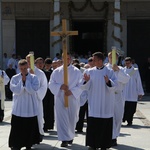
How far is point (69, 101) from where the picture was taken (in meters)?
9.46

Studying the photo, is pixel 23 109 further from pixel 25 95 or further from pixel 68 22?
pixel 68 22

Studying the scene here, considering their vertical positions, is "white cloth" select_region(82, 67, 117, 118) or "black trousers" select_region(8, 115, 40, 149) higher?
"white cloth" select_region(82, 67, 117, 118)

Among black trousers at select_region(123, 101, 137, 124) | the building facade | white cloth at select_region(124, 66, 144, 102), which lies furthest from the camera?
the building facade

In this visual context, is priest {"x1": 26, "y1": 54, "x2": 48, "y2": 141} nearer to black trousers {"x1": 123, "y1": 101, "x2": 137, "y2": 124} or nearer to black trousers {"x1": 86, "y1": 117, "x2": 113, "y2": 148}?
black trousers {"x1": 86, "y1": 117, "x2": 113, "y2": 148}

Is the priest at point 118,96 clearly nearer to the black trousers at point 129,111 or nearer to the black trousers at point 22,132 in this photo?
the black trousers at point 22,132

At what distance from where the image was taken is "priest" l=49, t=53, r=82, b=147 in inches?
364

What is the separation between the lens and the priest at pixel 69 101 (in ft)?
30.3

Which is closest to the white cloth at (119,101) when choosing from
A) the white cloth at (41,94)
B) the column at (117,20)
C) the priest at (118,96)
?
the priest at (118,96)

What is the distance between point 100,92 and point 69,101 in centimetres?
119

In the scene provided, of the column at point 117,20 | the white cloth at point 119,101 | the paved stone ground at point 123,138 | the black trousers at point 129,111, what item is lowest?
the paved stone ground at point 123,138

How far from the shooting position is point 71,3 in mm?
26172

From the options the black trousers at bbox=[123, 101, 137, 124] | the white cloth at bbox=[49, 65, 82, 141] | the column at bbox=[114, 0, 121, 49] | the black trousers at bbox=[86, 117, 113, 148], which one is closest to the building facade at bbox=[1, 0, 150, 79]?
the column at bbox=[114, 0, 121, 49]

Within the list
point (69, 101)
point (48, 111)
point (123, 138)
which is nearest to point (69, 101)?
point (69, 101)

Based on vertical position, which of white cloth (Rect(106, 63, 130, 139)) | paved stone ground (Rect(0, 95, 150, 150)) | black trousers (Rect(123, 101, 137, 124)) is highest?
white cloth (Rect(106, 63, 130, 139))
